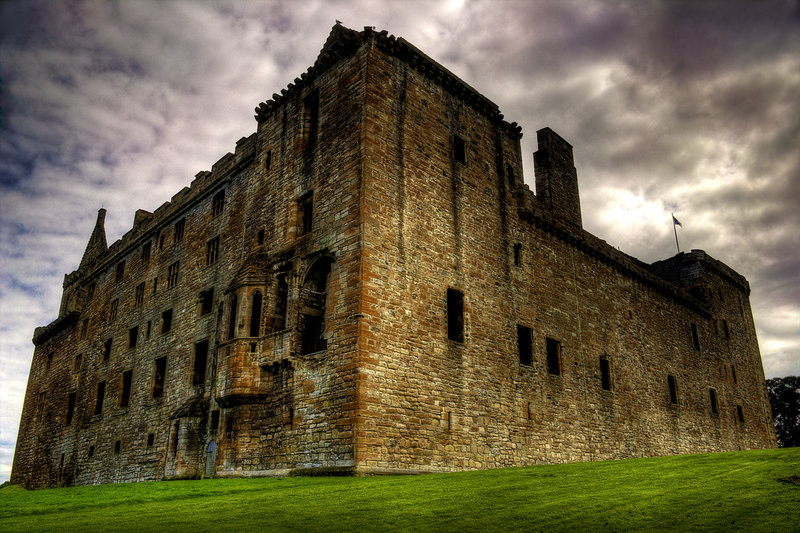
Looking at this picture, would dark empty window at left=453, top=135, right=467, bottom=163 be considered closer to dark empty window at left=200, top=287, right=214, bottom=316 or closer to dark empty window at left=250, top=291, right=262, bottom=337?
dark empty window at left=250, top=291, right=262, bottom=337

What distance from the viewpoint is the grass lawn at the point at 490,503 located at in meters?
7.44

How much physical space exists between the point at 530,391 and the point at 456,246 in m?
5.48

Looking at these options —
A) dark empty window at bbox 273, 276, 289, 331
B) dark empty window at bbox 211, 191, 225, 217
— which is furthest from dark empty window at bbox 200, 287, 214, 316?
dark empty window at bbox 273, 276, 289, 331

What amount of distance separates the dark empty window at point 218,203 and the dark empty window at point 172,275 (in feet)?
10.9

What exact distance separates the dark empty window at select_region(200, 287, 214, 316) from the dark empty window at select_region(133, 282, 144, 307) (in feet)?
21.0

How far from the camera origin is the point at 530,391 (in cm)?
1983

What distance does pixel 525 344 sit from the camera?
20.8 metres

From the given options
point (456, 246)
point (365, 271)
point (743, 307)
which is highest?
point (743, 307)

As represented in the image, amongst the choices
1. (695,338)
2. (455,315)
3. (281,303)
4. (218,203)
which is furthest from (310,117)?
(695,338)

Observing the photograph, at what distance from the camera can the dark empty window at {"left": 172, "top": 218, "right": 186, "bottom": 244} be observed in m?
28.0

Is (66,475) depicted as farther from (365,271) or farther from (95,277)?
(365,271)

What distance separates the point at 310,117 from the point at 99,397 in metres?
19.0

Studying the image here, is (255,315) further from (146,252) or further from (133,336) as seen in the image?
(146,252)

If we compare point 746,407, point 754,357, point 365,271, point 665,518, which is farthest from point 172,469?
point 754,357
